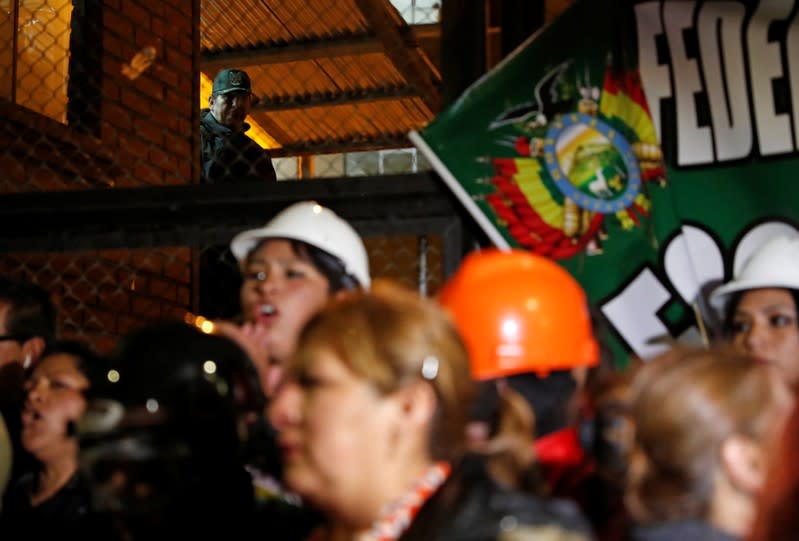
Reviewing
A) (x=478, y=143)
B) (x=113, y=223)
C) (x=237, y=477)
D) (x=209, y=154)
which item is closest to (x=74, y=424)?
(x=237, y=477)

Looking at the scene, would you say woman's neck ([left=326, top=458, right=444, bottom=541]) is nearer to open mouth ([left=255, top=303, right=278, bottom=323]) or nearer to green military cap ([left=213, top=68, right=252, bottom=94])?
open mouth ([left=255, top=303, right=278, bottom=323])

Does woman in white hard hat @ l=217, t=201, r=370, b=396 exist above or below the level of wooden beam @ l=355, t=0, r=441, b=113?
below

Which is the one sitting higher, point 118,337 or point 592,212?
point 592,212

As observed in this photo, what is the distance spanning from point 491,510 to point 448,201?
2.04 metres

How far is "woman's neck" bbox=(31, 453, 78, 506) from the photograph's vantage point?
3475 mm

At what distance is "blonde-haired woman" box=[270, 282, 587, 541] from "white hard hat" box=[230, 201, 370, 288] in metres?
1.28

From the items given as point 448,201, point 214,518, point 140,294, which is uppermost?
point 448,201

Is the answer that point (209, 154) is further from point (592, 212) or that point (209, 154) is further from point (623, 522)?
point (623, 522)

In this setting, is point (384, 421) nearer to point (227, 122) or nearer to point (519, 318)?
point (519, 318)

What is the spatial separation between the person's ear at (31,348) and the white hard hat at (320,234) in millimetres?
820

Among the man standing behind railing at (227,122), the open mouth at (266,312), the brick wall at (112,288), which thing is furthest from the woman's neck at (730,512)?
the man standing behind railing at (227,122)

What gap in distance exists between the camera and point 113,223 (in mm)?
4309

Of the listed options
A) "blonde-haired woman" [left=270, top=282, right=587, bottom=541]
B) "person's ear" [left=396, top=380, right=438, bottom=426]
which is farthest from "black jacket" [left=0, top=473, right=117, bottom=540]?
"person's ear" [left=396, top=380, right=438, bottom=426]

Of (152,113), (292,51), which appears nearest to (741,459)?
(152,113)
